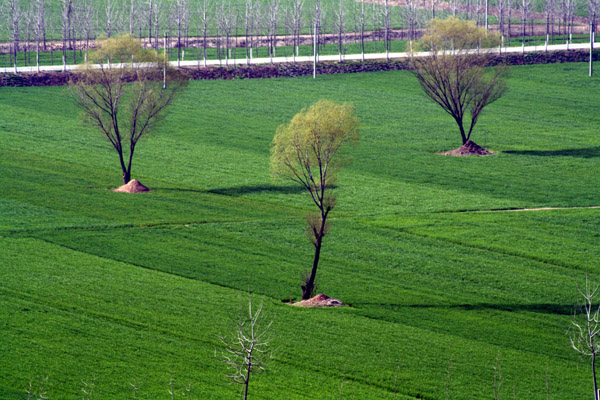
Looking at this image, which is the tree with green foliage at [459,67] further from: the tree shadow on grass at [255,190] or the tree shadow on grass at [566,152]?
the tree shadow on grass at [255,190]

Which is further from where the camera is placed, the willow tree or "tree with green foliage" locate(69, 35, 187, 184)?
"tree with green foliage" locate(69, 35, 187, 184)

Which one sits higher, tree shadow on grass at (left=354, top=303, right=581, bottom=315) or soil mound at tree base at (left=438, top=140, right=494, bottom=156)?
soil mound at tree base at (left=438, top=140, right=494, bottom=156)

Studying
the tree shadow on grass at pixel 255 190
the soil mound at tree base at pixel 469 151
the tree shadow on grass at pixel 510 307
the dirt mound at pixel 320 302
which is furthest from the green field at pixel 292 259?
the soil mound at tree base at pixel 469 151

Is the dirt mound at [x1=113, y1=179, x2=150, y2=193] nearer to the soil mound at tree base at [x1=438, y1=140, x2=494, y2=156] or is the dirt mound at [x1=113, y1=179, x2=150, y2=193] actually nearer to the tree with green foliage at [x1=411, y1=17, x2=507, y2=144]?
the soil mound at tree base at [x1=438, y1=140, x2=494, y2=156]

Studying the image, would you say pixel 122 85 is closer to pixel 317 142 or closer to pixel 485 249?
pixel 317 142

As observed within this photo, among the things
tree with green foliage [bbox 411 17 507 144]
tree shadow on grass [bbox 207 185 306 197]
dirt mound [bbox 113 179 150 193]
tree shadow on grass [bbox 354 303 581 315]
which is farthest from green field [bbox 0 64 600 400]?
tree with green foliage [bbox 411 17 507 144]

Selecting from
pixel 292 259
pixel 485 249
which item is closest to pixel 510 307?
pixel 485 249
